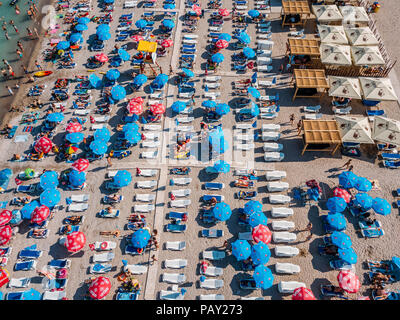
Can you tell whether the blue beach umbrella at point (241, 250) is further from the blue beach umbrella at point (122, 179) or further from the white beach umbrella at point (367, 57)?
the white beach umbrella at point (367, 57)

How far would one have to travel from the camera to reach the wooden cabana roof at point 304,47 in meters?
32.8

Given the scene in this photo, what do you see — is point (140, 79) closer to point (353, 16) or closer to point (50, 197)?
point (50, 197)

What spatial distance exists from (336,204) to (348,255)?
13.7 ft

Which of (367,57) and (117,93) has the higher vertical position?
(367,57)

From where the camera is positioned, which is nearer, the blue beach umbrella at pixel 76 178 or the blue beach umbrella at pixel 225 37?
the blue beach umbrella at pixel 76 178

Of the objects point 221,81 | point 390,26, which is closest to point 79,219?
point 221,81

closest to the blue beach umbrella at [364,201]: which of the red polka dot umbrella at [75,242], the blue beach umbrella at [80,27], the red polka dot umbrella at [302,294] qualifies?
the red polka dot umbrella at [302,294]

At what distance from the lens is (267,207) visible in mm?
25328

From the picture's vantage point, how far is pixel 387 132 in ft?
87.3

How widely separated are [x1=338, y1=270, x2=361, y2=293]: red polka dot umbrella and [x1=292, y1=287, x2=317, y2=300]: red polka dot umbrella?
2478mm

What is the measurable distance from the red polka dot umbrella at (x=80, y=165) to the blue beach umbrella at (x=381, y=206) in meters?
26.1

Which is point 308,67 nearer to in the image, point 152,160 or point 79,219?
point 152,160

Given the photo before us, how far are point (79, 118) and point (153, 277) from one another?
19.1 meters

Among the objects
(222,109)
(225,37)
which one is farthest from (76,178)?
(225,37)
